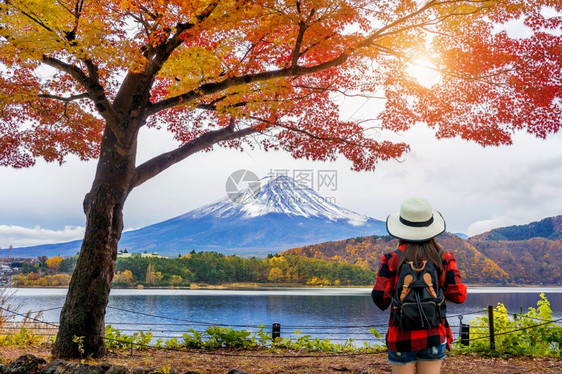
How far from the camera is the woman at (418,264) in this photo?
109 inches

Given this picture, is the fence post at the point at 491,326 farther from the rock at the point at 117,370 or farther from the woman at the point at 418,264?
the rock at the point at 117,370

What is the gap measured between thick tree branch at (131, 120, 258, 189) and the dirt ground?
2613mm

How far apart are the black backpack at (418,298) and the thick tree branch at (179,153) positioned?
5355mm

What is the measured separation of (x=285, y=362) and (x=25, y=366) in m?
3.33

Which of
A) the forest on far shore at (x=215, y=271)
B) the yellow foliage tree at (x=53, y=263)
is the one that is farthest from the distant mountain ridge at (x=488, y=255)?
the yellow foliage tree at (x=53, y=263)

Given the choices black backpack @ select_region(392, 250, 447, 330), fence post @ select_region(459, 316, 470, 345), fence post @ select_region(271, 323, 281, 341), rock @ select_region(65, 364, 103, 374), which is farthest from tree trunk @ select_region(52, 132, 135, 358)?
fence post @ select_region(459, 316, 470, 345)

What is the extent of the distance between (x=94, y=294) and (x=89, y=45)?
3310 mm

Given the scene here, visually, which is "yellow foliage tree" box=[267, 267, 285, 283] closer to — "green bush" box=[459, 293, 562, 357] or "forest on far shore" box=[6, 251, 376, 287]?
"forest on far shore" box=[6, 251, 376, 287]

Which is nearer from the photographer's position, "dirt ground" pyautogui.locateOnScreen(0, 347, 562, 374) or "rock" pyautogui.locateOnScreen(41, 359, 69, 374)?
"rock" pyautogui.locateOnScreen(41, 359, 69, 374)

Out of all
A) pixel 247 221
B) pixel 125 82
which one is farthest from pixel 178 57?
pixel 247 221

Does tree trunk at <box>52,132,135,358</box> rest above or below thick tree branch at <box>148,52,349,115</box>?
below

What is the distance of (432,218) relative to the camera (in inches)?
116

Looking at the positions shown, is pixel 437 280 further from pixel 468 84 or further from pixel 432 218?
pixel 468 84

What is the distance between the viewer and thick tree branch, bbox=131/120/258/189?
7293mm
